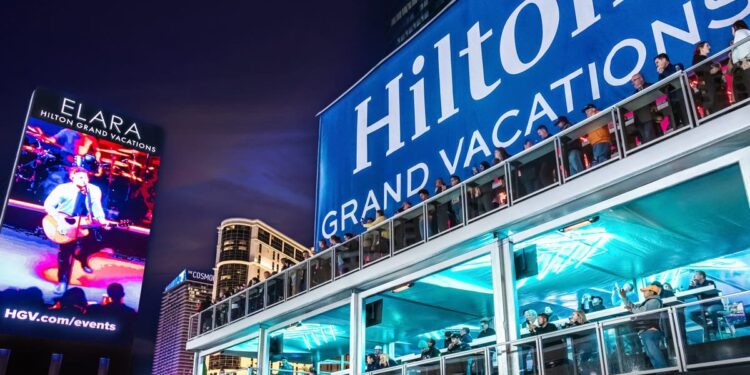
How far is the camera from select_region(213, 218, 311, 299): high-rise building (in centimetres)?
16988

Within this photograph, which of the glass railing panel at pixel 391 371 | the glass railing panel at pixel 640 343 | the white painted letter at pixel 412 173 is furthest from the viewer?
the white painted letter at pixel 412 173

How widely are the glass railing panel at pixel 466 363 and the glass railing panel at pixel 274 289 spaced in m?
9.06

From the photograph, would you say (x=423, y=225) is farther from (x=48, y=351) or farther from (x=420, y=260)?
(x=48, y=351)

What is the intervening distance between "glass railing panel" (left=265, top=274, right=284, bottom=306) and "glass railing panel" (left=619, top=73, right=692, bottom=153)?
12730 mm

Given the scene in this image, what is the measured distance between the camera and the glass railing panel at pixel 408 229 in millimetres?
15938

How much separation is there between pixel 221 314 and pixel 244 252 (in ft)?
498

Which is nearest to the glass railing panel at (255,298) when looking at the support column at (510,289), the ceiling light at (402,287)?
the ceiling light at (402,287)

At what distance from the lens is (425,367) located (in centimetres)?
1338

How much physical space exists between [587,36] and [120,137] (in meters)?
41.1

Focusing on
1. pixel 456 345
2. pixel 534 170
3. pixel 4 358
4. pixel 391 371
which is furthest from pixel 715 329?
pixel 4 358

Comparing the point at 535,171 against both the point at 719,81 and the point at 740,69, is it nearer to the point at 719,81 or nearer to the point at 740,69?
the point at 719,81

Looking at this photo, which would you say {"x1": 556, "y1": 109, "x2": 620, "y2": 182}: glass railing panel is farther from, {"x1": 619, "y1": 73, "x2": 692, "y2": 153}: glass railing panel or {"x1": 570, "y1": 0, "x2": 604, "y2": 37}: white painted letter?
{"x1": 570, "y1": 0, "x2": 604, "y2": 37}: white painted letter

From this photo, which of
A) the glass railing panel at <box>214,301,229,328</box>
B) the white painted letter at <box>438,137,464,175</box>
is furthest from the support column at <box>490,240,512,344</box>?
the glass railing panel at <box>214,301,229,328</box>

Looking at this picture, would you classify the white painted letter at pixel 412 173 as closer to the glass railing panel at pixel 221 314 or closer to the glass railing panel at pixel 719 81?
the glass railing panel at pixel 221 314
